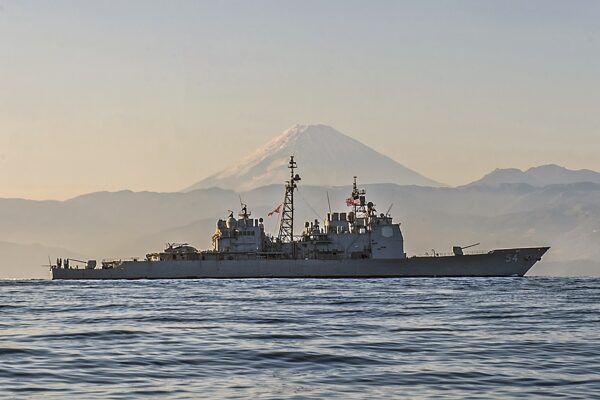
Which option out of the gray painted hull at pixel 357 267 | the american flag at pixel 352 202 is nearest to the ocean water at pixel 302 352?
the gray painted hull at pixel 357 267

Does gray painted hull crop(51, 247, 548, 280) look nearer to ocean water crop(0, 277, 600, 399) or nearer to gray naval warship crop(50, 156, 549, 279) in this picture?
gray naval warship crop(50, 156, 549, 279)

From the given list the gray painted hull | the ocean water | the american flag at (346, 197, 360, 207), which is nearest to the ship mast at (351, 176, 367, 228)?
the american flag at (346, 197, 360, 207)

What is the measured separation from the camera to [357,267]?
4011 inches

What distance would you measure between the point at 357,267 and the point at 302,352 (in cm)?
7562

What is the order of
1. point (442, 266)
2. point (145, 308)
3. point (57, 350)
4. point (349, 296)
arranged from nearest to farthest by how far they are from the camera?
point (57, 350) < point (145, 308) < point (349, 296) < point (442, 266)

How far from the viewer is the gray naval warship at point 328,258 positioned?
102688 mm

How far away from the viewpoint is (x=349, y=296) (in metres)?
58.1

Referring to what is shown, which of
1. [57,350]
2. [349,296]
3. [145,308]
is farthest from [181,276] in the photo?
[57,350]

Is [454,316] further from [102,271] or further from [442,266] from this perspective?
[102,271]

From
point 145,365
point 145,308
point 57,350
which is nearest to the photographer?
point 145,365

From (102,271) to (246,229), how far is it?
16.4 metres

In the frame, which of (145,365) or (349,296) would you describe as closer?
(145,365)

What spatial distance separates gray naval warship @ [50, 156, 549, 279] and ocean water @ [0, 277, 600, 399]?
56.9 meters

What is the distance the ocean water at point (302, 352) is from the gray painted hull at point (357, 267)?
56157mm
